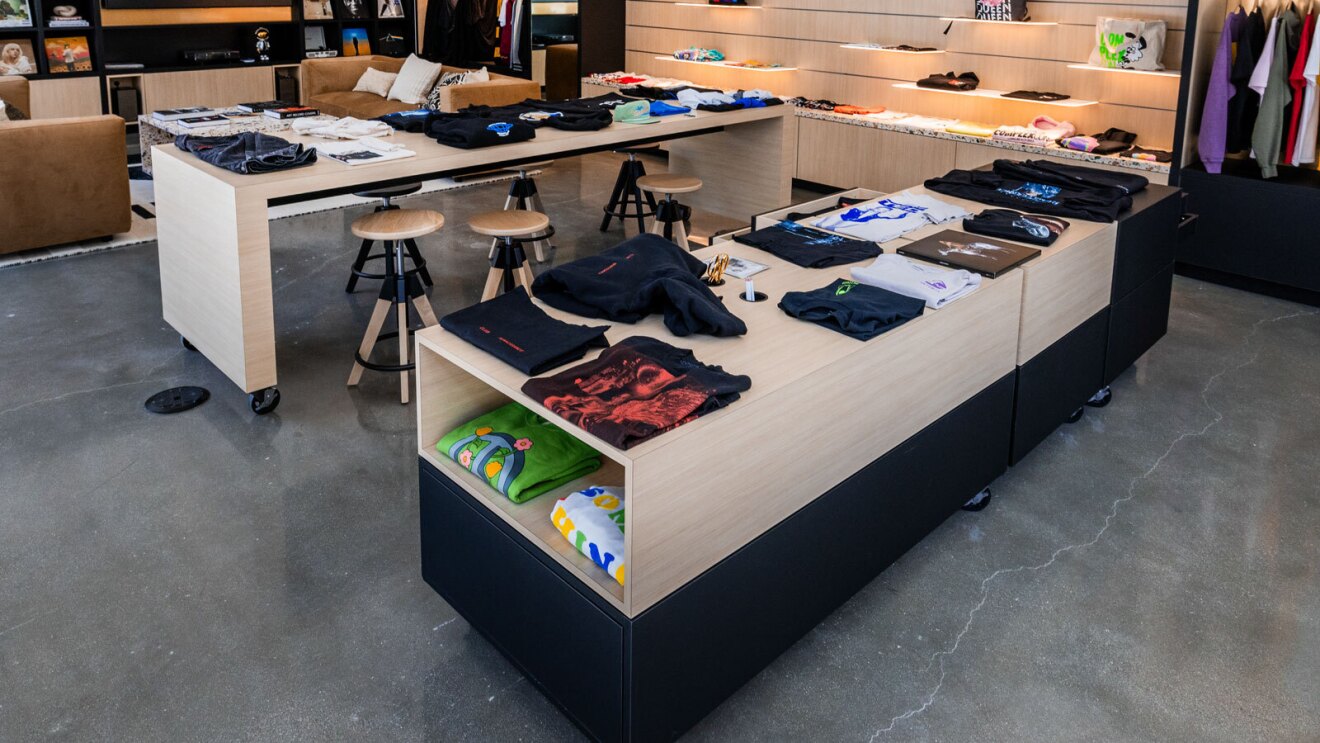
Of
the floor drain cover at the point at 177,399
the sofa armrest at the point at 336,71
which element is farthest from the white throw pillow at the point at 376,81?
the floor drain cover at the point at 177,399

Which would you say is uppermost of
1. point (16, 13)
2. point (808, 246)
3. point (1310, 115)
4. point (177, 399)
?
point (16, 13)

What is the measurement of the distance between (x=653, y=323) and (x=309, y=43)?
8180 mm

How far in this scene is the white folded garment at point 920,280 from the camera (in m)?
2.67

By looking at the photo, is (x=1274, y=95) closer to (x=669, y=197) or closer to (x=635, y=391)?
(x=669, y=197)

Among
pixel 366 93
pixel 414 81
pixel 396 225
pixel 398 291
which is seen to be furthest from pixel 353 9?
pixel 398 291

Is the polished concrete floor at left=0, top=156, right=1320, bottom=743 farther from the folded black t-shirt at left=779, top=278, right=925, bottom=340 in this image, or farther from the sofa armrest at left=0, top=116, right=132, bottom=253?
the sofa armrest at left=0, top=116, right=132, bottom=253

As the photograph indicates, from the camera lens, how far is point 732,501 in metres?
2.11

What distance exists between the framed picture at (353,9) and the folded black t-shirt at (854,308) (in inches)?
322

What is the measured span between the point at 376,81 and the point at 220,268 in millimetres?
5206

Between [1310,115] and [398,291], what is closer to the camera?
[398,291]

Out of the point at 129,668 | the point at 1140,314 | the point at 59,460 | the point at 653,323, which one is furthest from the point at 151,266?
the point at 1140,314

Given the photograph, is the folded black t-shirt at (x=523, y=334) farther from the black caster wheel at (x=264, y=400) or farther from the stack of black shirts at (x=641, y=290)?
the black caster wheel at (x=264, y=400)

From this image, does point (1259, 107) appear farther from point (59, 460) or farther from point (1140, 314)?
point (59, 460)

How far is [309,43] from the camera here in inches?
372
